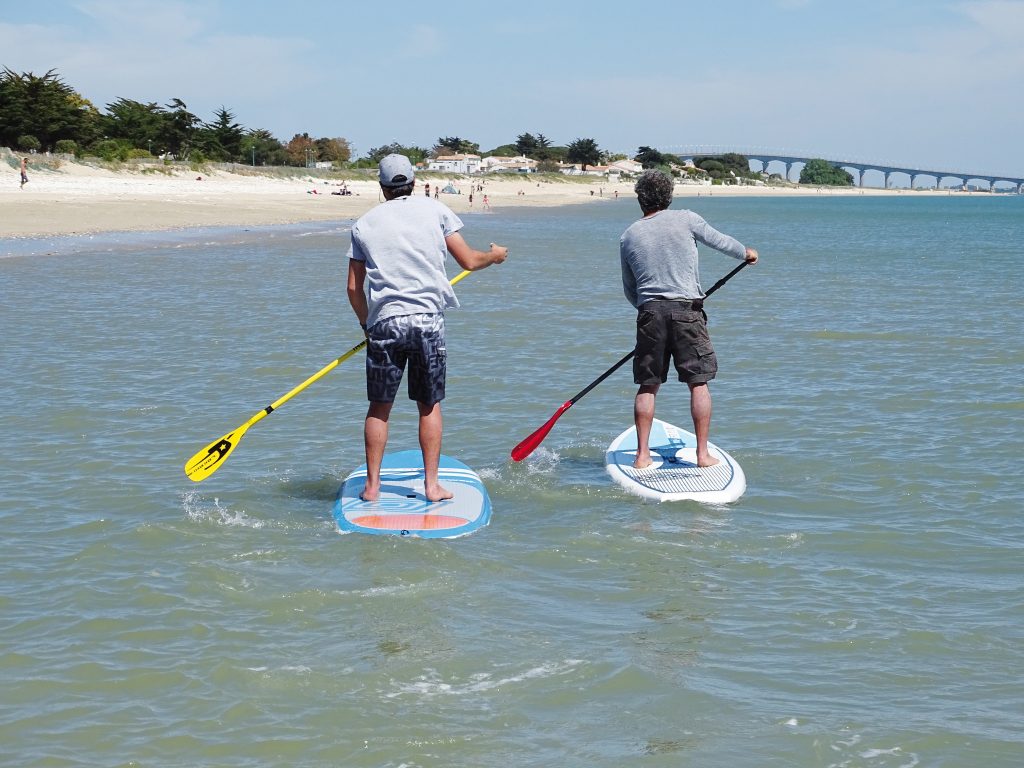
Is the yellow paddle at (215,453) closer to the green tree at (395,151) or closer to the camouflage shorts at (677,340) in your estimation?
the camouflage shorts at (677,340)

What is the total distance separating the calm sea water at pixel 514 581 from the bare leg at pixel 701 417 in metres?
0.38

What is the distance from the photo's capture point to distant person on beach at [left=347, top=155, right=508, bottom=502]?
5906 mm

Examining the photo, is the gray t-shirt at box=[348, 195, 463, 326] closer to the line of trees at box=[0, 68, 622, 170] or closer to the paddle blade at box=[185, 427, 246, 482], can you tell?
the paddle blade at box=[185, 427, 246, 482]

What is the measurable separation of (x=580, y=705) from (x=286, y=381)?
23.2 feet

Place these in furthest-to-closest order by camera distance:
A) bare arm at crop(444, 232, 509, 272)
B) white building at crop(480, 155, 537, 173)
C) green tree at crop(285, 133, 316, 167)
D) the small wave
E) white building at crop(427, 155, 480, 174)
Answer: white building at crop(480, 155, 537, 173) < white building at crop(427, 155, 480, 174) < green tree at crop(285, 133, 316, 167) < bare arm at crop(444, 232, 509, 272) < the small wave

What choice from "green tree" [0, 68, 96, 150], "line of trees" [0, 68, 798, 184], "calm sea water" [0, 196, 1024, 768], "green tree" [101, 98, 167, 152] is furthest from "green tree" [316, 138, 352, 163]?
"calm sea water" [0, 196, 1024, 768]

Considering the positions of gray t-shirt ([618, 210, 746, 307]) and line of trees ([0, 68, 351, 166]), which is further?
line of trees ([0, 68, 351, 166])

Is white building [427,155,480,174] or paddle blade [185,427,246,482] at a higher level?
white building [427,155,480,174]

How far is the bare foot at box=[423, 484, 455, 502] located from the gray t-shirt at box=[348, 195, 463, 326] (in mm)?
1077

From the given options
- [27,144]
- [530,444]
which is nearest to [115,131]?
[27,144]

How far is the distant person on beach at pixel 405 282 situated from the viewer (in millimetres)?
5906

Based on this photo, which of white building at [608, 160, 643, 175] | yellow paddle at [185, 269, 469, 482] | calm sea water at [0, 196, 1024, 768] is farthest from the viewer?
white building at [608, 160, 643, 175]

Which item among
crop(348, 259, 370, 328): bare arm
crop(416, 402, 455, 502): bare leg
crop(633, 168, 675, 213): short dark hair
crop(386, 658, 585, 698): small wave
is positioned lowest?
crop(386, 658, 585, 698): small wave

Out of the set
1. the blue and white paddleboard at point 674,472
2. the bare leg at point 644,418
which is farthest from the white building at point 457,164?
the bare leg at point 644,418
